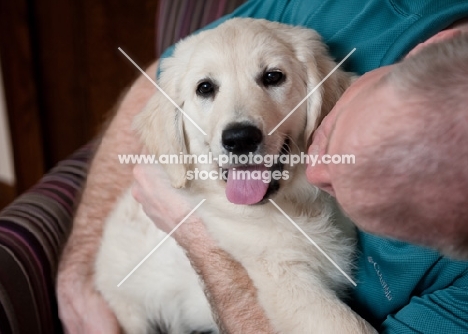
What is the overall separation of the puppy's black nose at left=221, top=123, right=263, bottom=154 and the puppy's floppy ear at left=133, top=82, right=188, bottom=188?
244mm

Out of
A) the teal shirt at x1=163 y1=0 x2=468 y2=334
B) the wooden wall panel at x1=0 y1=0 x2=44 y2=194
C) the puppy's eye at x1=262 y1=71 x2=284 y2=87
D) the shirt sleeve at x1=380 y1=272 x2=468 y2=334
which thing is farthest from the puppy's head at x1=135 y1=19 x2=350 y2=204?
the wooden wall panel at x1=0 y1=0 x2=44 y2=194

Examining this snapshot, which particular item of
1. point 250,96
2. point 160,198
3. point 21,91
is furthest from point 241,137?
point 21,91

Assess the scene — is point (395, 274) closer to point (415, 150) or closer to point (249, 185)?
point (249, 185)

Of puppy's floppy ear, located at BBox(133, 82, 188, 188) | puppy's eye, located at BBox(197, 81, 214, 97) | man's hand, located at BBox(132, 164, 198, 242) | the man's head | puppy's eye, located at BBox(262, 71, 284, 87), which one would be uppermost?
the man's head

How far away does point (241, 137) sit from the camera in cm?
129

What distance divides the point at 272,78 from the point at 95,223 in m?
0.80

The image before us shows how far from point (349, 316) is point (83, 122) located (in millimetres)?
2292

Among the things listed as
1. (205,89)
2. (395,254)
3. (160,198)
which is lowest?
(160,198)

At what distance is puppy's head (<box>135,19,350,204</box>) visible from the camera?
4.38ft

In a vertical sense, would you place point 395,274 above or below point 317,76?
below

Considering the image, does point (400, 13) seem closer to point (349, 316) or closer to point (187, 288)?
point (349, 316)

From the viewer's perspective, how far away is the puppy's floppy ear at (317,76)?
141 cm

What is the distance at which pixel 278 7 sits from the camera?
1695 mm

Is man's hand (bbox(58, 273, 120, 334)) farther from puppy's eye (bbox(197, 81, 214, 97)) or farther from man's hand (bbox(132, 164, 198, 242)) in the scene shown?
puppy's eye (bbox(197, 81, 214, 97))
